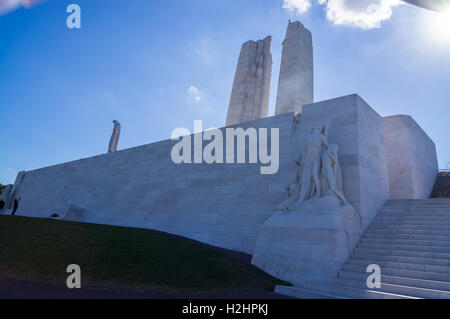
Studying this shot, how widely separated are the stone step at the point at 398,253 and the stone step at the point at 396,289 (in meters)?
1.22

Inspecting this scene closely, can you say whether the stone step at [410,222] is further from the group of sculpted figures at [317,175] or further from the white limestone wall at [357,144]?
the group of sculpted figures at [317,175]

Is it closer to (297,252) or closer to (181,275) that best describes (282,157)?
(297,252)

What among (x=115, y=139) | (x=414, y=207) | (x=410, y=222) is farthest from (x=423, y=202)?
(x=115, y=139)

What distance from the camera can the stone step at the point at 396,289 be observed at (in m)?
5.77

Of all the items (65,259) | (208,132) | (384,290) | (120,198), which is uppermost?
(208,132)

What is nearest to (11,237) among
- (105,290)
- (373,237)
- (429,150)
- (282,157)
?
(105,290)

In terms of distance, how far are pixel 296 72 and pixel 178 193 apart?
10.2m

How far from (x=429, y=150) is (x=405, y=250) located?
1245 centimetres

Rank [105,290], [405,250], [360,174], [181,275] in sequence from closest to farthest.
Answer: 1. [105,290]
2. [181,275]
3. [405,250]
4. [360,174]

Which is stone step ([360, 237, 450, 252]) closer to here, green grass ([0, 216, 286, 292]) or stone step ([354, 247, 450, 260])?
stone step ([354, 247, 450, 260])

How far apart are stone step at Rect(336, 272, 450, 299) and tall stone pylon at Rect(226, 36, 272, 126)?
15.3 m

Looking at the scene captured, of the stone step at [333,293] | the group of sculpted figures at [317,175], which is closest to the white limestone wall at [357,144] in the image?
the group of sculpted figures at [317,175]

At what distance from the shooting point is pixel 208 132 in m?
14.6

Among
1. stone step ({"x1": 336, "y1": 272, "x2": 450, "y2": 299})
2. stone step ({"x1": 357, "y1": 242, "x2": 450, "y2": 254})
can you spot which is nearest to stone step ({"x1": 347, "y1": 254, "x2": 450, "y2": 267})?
stone step ({"x1": 357, "y1": 242, "x2": 450, "y2": 254})
